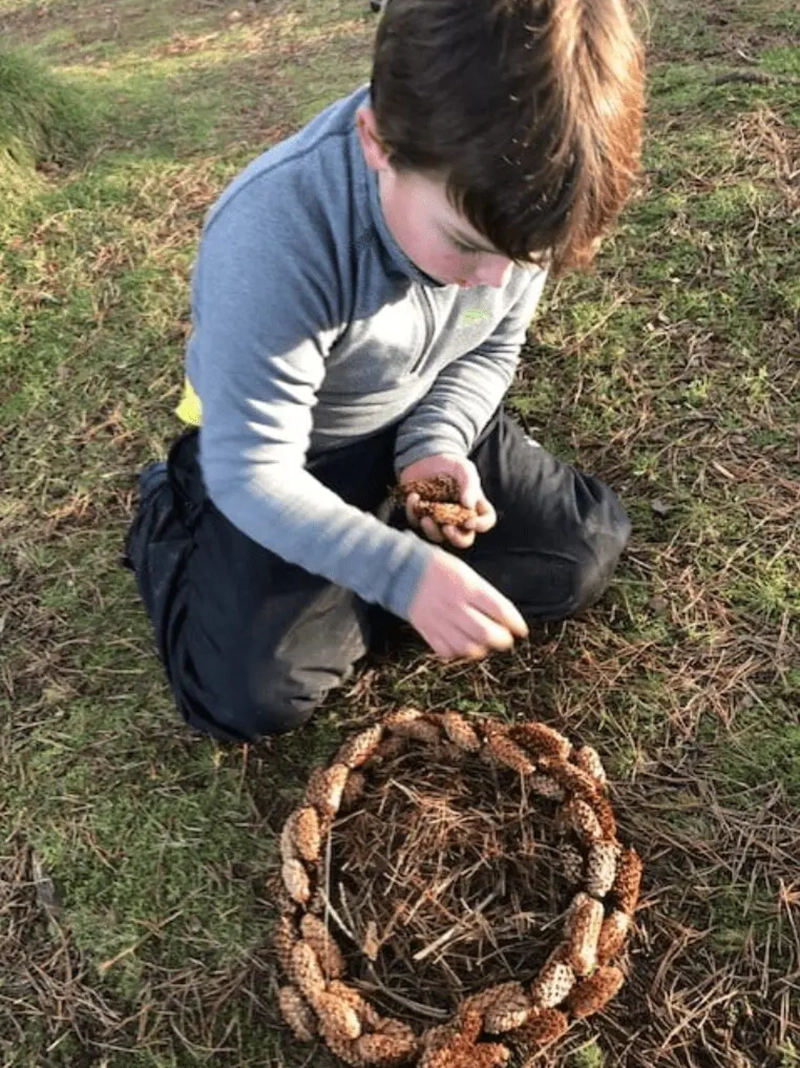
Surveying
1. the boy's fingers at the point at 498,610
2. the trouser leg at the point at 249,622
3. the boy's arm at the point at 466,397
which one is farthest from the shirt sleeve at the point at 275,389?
the boy's arm at the point at 466,397

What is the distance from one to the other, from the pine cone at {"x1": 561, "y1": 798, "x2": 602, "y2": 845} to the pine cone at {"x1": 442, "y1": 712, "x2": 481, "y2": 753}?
19cm

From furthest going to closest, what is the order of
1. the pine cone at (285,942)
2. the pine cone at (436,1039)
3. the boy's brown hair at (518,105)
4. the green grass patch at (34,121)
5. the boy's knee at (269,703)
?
1. the green grass patch at (34,121)
2. the boy's knee at (269,703)
3. the pine cone at (285,942)
4. the pine cone at (436,1039)
5. the boy's brown hair at (518,105)

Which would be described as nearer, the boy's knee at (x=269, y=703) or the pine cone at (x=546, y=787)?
the pine cone at (x=546, y=787)

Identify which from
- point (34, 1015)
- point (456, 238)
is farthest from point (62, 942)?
point (456, 238)

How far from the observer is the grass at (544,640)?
168cm

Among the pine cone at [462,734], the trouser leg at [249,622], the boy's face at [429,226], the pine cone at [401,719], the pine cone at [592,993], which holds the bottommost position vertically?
the pine cone at [592,993]

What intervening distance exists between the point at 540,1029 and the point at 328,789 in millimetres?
493

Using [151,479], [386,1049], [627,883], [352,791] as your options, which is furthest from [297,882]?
[151,479]

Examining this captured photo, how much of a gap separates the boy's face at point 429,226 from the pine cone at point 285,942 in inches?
40.3

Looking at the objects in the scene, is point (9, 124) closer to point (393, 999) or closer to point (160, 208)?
point (160, 208)

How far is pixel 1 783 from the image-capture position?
198cm

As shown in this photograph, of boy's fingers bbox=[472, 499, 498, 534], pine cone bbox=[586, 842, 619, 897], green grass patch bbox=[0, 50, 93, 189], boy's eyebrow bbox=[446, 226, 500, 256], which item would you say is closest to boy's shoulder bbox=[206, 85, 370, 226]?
boy's eyebrow bbox=[446, 226, 500, 256]

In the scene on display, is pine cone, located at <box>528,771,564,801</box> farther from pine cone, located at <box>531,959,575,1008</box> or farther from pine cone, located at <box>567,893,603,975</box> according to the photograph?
pine cone, located at <box>531,959,575,1008</box>

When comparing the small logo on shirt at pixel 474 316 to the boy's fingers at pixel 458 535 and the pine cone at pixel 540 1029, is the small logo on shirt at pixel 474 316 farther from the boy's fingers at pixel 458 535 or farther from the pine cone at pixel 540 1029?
the pine cone at pixel 540 1029
